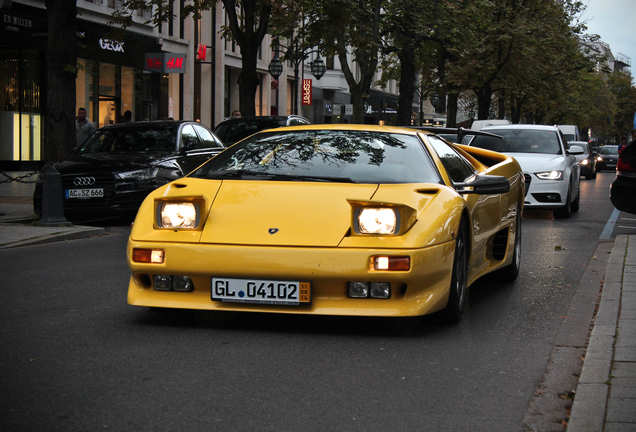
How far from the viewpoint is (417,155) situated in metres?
5.72

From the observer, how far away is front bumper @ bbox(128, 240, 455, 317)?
15.8 feet

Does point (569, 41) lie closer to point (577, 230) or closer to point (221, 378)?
point (577, 230)

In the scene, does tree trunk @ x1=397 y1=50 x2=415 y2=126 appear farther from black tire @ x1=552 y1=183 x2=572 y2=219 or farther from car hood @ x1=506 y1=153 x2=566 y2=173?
black tire @ x1=552 y1=183 x2=572 y2=219

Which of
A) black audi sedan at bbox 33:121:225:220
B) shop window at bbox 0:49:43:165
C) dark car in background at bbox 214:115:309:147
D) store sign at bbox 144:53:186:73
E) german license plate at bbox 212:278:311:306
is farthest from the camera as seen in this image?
store sign at bbox 144:53:186:73

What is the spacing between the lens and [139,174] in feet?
40.2

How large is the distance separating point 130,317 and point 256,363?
4.78 feet

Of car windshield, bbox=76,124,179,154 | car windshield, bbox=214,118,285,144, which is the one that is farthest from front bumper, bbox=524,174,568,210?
car windshield, bbox=76,124,179,154

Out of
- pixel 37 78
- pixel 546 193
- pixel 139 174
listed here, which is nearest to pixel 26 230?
pixel 139 174

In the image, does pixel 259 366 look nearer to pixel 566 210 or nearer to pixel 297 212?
pixel 297 212

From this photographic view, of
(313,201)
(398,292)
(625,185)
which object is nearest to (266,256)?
(313,201)

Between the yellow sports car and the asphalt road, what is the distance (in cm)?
25

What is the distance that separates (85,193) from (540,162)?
23.7ft

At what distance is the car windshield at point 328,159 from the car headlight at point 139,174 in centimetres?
636

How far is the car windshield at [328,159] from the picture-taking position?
17.8ft
